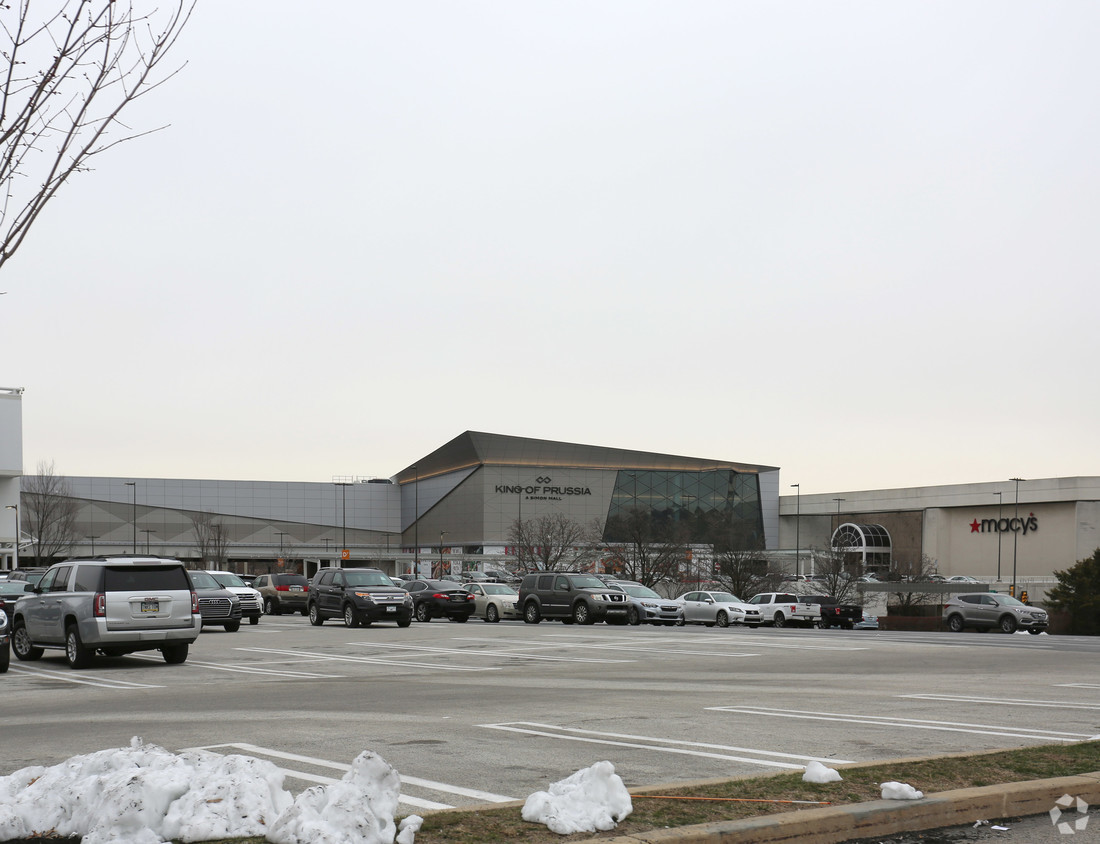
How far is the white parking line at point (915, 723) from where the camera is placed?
1079cm

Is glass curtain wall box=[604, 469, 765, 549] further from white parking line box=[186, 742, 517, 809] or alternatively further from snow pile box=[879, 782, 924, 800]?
snow pile box=[879, 782, 924, 800]

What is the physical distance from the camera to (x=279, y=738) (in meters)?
10.4

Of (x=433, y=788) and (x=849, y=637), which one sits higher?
(x=433, y=788)

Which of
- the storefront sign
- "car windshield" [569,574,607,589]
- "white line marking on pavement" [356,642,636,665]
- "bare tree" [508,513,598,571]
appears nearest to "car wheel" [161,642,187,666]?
"white line marking on pavement" [356,642,636,665]

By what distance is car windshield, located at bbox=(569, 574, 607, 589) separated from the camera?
3844 centimetres

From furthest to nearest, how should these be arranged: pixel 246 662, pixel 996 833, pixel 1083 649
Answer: pixel 1083 649 → pixel 246 662 → pixel 996 833

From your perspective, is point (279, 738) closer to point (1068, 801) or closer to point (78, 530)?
point (1068, 801)

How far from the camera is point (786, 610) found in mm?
46562

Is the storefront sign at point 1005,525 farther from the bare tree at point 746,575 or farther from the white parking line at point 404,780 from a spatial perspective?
the white parking line at point 404,780

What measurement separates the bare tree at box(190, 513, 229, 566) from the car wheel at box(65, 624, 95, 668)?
97275mm

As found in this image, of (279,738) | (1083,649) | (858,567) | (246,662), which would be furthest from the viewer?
(858,567)

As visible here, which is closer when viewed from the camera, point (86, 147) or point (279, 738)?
point (86, 147)

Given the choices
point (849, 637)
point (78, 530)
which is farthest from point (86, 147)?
point (78, 530)

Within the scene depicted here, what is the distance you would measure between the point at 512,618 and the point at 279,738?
3486cm
